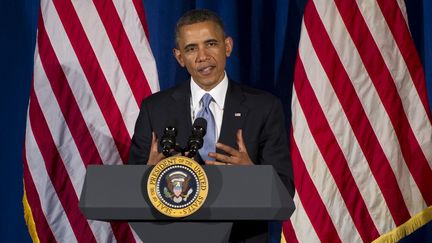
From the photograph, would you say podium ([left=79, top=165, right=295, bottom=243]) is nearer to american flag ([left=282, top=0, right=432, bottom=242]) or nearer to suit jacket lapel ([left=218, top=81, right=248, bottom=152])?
suit jacket lapel ([left=218, top=81, right=248, bottom=152])

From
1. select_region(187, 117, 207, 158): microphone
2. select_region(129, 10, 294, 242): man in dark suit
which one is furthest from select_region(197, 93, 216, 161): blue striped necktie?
select_region(187, 117, 207, 158): microphone

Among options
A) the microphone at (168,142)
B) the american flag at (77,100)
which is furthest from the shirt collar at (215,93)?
the american flag at (77,100)

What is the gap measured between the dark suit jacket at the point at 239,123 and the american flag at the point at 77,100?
0.97 m

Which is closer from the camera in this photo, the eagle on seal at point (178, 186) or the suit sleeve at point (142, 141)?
the eagle on seal at point (178, 186)

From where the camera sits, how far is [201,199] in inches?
58.4

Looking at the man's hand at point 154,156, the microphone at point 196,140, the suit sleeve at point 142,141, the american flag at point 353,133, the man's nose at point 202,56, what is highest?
the man's nose at point 202,56

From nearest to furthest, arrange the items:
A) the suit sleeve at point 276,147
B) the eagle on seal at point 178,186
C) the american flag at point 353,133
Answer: the eagle on seal at point 178,186, the suit sleeve at point 276,147, the american flag at point 353,133

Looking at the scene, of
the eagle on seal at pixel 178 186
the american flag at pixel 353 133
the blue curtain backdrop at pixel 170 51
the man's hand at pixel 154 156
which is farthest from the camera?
the blue curtain backdrop at pixel 170 51

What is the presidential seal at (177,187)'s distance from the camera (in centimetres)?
148

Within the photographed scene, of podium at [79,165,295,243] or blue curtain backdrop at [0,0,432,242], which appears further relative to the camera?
blue curtain backdrop at [0,0,432,242]

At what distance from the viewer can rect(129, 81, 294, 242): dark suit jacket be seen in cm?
196

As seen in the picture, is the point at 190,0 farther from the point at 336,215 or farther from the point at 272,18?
the point at 336,215

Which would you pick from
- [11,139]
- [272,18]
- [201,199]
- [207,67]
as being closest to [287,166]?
[207,67]

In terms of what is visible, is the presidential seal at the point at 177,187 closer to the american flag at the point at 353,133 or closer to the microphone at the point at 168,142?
the microphone at the point at 168,142
